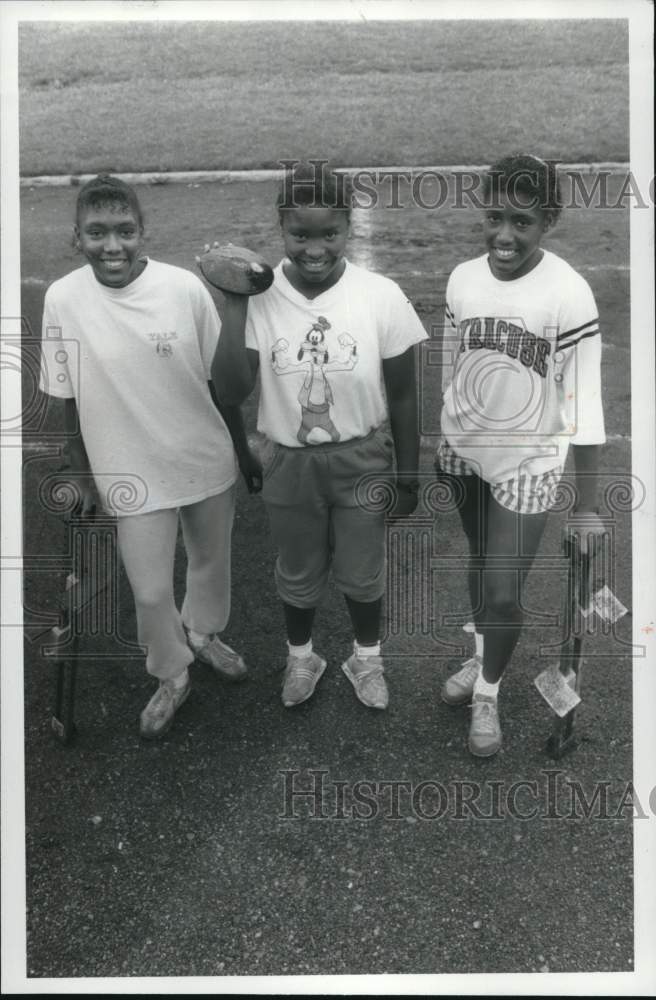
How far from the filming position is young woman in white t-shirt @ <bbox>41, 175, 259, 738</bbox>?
7.48 ft

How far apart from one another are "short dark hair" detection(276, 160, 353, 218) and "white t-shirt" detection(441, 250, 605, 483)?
0.37m

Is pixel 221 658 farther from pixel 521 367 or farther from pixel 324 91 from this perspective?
pixel 324 91

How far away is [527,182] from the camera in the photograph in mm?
2180

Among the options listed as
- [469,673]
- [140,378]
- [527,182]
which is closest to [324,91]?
[527,182]

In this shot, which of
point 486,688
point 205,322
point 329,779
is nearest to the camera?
point 205,322

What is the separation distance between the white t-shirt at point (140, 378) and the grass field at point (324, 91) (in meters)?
0.41

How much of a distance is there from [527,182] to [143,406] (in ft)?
3.47

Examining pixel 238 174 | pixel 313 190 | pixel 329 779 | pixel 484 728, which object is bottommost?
pixel 329 779

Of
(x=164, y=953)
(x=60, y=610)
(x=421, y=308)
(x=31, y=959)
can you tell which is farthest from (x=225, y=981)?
(x=421, y=308)

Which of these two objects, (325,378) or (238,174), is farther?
(238,174)

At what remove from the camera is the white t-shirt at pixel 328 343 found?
7.37 feet

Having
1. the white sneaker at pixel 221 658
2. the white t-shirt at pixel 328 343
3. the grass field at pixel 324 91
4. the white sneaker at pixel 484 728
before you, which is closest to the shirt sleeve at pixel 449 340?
the white t-shirt at pixel 328 343

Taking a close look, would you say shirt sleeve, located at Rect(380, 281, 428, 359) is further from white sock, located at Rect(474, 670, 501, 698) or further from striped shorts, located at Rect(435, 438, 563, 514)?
white sock, located at Rect(474, 670, 501, 698)

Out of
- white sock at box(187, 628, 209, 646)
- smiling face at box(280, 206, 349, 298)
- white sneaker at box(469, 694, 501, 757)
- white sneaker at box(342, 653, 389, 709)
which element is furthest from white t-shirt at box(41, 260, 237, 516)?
white sneaker at box(469, 694, 501, 757)
